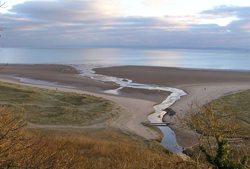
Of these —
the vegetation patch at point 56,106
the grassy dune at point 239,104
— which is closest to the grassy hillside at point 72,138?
the vegetation patch at point 56,106

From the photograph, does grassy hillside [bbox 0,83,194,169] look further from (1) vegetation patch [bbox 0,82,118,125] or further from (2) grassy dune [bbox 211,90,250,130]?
(2) grassy dune [bbox 211,90,250,130]

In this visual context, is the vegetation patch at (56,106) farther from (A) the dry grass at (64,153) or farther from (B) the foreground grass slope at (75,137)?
(A) the dry grass at (64,153)

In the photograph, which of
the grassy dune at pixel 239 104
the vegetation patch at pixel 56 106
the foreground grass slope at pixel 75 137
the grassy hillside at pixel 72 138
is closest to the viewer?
the grassy hillside at pixel 72 138

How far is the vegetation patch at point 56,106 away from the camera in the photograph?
23675 millimetres

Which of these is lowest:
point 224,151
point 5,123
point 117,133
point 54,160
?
point 117,133

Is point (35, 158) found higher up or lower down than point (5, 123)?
lower down

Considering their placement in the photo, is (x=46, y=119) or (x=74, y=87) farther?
(x=74, y=87)

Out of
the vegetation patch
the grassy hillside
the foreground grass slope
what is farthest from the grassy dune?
the vegetation patch

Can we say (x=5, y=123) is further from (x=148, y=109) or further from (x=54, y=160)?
(x=148, y=109)

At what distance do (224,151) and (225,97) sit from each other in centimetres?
2765

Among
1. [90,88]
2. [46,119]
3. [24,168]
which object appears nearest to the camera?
[24,168]

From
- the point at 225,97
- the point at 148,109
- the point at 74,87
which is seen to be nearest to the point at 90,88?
the point at 74,87

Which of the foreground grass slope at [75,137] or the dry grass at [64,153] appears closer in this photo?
the dry grass at [64,153]

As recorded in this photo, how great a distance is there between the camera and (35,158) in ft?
25.2
